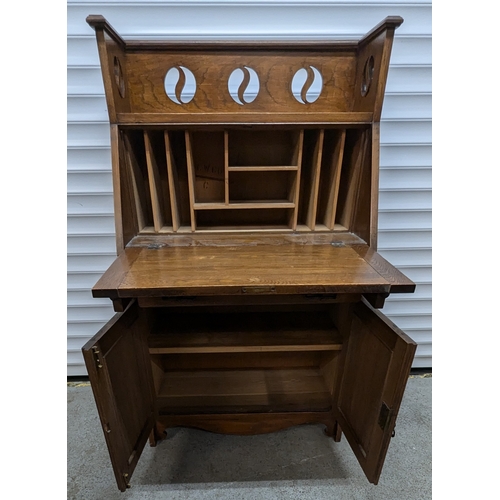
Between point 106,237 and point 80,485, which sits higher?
point 106,237

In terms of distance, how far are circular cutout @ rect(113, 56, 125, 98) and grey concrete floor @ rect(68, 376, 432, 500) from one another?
1.56 metres

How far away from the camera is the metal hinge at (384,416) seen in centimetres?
103

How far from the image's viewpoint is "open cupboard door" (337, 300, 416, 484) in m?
1.00

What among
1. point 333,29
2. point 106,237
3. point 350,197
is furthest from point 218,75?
point 106,237

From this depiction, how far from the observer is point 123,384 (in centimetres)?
115

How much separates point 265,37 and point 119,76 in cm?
67

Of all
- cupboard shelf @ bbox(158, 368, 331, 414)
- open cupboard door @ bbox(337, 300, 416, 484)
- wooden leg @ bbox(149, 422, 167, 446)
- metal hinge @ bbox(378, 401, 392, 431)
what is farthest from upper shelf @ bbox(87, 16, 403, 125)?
wooden leg @ bbox(149, 422, 167, 446)

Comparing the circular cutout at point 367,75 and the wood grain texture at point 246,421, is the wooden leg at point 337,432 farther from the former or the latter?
the circular cutout at point 367,75

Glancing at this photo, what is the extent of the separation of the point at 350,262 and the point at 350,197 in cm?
38

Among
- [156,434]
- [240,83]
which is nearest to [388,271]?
[240,83]

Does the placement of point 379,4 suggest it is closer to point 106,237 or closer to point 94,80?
point 94,80

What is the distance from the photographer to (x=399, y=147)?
167 cm

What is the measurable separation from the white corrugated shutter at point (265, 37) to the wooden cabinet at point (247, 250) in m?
0.23

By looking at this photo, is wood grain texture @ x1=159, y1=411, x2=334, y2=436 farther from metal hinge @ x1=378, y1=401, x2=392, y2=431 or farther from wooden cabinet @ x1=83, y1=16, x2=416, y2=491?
metal hinge @ x1=378, y1=401, x2=392, y2=431
